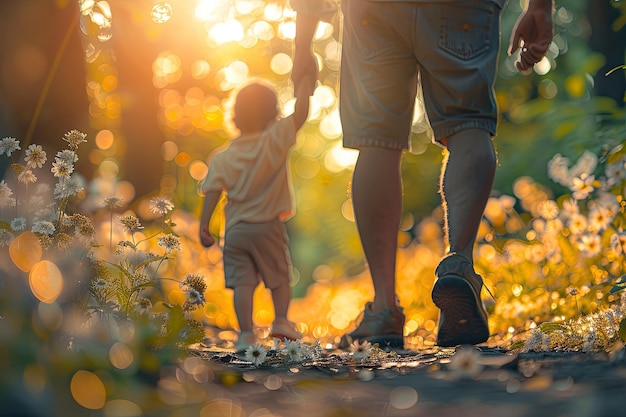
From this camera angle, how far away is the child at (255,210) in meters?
4.93

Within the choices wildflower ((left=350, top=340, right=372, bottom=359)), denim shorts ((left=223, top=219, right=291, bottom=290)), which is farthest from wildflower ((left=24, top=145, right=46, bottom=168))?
denim shorts ((left=223, top=219, right=291, bottom=290))

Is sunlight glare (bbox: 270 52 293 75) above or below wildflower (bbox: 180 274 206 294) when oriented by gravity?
above

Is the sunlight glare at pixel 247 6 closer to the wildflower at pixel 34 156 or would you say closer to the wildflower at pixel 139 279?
the wildflower at pixel 34 156

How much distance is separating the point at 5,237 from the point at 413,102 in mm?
1702

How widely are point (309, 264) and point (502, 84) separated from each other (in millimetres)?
11693

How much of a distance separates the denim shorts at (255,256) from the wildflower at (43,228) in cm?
233

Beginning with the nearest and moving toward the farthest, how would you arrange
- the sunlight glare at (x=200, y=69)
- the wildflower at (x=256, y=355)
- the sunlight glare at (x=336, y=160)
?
the wildflower at (x=256, y=355) < the sunlight glare at (x=200, y=69) < the sunlight glare at (x=336, y=160)

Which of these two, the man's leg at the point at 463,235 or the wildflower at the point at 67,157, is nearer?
the wildflower at the point at 67,157

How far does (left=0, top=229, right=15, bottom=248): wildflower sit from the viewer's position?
2627mm

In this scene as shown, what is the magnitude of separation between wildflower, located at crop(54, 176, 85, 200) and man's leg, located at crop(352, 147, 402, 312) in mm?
1162

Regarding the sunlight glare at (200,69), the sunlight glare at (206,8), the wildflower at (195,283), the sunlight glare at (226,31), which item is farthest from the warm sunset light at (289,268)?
the sunlight glare at (200,69)

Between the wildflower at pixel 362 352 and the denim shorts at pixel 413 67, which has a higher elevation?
the denim shorts at pixel 413 67

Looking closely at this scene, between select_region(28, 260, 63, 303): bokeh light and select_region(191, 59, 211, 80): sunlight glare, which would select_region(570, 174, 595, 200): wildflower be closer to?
select_region(28, 260, 63, 303): bokeh light

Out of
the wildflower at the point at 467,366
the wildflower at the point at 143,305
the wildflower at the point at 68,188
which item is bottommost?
the wildflower at the point at 467,366
